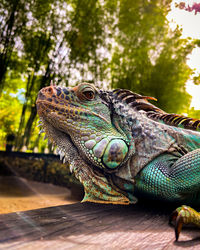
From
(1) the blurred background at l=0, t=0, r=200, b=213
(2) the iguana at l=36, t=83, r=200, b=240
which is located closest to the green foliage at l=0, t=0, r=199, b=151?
(1) the blurred background at l=0, t=0, r=200, b=213

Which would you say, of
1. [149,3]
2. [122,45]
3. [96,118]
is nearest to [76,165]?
[96,118]

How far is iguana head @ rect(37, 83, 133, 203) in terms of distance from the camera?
1263mm

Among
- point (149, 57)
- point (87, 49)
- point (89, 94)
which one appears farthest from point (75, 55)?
point (89, 94)

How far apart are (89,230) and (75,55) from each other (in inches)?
391

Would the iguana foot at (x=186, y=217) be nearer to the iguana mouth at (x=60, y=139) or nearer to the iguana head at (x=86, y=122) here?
the iguana head at (x=86, y=122)

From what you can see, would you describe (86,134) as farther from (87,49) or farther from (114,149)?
(87,49)

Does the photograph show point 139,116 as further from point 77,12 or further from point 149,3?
point 77,12

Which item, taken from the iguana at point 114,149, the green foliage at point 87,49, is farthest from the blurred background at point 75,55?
the iguana at point 114,149

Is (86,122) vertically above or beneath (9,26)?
beneath

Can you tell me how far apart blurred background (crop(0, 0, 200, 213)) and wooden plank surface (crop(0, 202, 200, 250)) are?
317 inches

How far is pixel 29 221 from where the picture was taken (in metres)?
0.93

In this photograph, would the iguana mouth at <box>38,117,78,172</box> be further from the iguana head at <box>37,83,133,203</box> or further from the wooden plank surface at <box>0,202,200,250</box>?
the wooden plank surface at <box>0,202,200,250</box>

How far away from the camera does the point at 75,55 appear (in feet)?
33.1

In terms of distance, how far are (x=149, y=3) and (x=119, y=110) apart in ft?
28.6
